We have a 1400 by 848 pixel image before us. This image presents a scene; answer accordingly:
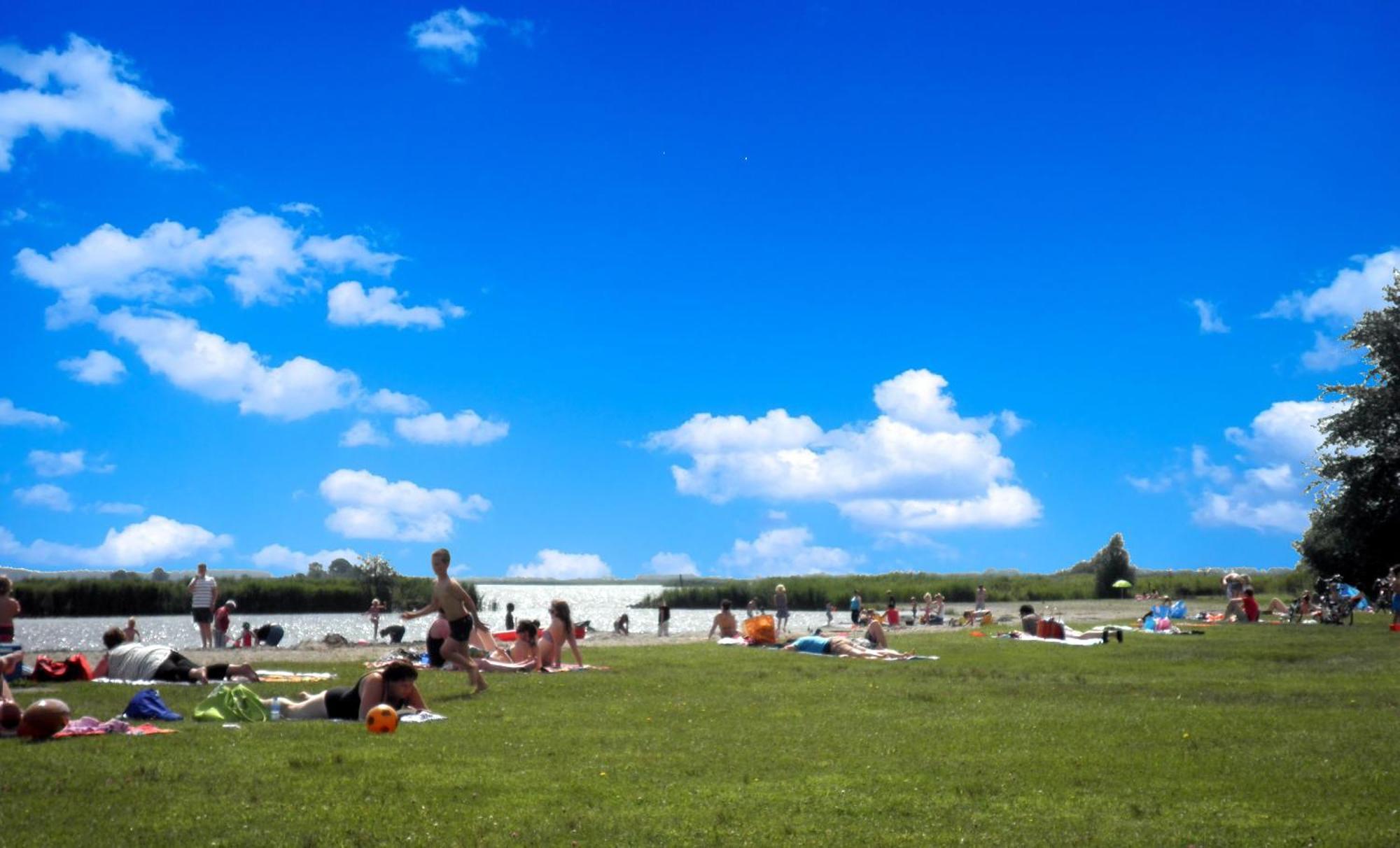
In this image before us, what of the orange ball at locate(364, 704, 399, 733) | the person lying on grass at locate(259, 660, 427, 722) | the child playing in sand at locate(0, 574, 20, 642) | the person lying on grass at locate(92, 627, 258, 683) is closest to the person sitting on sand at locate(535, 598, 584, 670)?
the person lying on grass at locate(92, 627, 258, 683)

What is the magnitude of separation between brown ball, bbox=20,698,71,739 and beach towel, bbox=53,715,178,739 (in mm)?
106

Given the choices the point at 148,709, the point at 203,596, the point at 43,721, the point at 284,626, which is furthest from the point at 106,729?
the point at 284,626

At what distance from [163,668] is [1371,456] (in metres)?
46.6

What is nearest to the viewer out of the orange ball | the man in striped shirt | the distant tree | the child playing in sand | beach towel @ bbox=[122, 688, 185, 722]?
the orange ball

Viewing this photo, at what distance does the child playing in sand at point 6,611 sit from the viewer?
18.0m

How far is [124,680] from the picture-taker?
18.3m

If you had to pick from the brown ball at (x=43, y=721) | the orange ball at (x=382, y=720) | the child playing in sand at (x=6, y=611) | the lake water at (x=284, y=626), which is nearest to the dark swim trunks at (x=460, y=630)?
the orange ball at (x=382, y=720)

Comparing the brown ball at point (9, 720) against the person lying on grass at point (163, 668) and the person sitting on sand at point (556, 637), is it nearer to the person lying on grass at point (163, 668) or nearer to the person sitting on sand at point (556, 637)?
the person lying on grass at point (163, 668)

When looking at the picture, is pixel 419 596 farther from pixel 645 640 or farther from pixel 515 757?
pixel 515 757

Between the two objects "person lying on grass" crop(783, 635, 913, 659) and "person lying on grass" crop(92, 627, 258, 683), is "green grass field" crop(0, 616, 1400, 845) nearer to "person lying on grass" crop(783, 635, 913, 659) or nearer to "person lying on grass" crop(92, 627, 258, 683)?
"person lying on grass" crop(92, 627, 258, 683)

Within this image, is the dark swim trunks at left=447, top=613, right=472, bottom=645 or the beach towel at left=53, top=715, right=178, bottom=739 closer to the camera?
the beach towel at left=53, top=715, right=178, bottom=739

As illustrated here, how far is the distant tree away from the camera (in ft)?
280

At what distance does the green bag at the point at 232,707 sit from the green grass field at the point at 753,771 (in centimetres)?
84

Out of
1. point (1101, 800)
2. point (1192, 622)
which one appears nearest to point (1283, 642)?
point (1192, 622)
